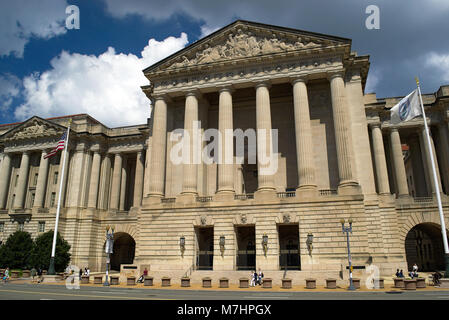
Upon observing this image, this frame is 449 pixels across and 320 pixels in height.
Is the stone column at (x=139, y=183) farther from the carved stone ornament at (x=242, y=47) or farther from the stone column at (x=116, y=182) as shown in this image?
the carved stone ornament at (x=242, y=47)

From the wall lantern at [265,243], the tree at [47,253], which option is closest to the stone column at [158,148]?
the wall lantern at [265,243]

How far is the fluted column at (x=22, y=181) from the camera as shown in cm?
5895

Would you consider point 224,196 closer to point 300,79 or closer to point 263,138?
point 263,138

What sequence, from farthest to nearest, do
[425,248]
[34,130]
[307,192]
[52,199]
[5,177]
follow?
1. [5,177]
2. [34,130]
3. [425,248]
4. [52,199]
5. [307,192]

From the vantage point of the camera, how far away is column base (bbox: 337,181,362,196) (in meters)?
33.6

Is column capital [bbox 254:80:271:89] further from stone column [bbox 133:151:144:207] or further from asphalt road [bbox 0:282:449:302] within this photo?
stone column [bbox 133:151:144:207]

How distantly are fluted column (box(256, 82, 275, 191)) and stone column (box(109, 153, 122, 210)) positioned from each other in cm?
3218

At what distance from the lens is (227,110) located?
41062mm

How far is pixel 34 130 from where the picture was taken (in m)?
60.6

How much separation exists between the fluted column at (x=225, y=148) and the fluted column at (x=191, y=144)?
119 inches

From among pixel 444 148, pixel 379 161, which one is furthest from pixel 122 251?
pixel 444 148

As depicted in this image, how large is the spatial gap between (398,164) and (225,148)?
26784 mm

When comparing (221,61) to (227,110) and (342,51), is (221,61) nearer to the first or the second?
(227,110)

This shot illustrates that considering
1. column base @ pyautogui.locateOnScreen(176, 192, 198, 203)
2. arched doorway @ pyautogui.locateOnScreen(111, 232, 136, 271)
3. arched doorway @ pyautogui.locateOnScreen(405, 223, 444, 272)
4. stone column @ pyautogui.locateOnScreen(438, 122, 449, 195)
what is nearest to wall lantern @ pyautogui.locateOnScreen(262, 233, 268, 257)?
column base @ pyautogui.locateOnScreen(176, 192, 198, 203)
